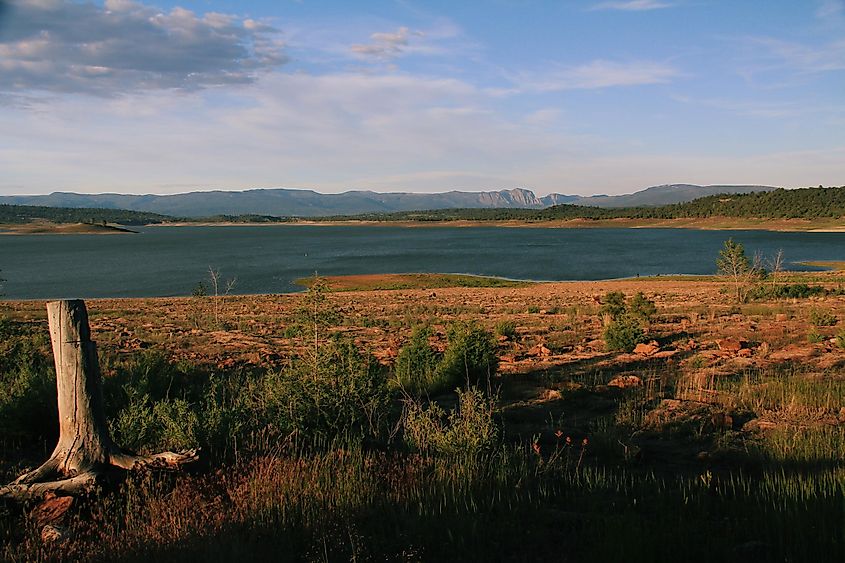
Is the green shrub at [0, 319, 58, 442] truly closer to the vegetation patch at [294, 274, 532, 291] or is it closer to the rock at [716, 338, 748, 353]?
the rock at [716, 338, 748, 353]

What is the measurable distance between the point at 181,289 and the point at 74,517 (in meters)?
51.1

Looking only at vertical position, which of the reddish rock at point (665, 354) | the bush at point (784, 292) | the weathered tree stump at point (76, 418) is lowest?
the bush at point (784, 292)

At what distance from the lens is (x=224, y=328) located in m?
21.3

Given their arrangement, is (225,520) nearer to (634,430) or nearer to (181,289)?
(634,430)

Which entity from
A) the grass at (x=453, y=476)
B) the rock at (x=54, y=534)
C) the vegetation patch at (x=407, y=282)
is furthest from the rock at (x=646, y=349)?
the vegetation patch at (x=407, y=282)

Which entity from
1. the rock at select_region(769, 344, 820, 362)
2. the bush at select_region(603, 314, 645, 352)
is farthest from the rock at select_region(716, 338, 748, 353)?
the bush at select_region(603, 314, 645, 352)

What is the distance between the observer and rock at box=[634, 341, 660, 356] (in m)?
12.7

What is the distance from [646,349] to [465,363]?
16.8 feet

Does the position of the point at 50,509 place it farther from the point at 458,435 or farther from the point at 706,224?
the point at 706,224

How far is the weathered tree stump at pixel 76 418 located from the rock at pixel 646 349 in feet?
34.8

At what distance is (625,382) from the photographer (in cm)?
923

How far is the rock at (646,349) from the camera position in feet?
41.8

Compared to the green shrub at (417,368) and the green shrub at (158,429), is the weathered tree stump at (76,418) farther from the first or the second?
the green shrub at (417,368)

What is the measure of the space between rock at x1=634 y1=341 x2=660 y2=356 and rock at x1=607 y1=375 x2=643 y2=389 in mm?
3486
